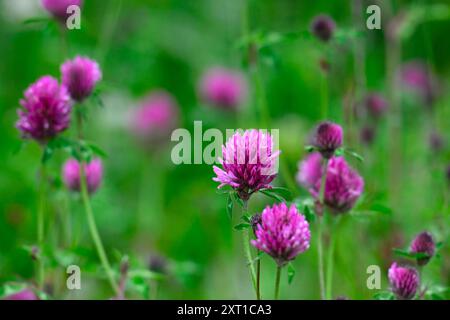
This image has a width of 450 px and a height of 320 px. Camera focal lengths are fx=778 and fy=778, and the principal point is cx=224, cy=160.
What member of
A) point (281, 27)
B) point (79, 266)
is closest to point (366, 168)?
point (79, 266)

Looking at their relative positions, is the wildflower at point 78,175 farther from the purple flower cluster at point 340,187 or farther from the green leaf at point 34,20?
the purple flower cluster at point 340,187

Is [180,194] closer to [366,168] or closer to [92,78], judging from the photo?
[366,168]

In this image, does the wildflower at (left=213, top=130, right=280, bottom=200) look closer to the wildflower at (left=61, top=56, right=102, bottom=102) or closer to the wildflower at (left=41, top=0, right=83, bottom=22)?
the wildflower at (left=61, top=56, right=102, bottom=102)

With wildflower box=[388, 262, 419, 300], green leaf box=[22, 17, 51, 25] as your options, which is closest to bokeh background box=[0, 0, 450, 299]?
green leaf box=[22, 17, 51, 25]

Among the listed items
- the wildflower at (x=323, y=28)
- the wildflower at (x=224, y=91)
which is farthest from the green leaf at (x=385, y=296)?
the wildflower at (x=224, y=91)

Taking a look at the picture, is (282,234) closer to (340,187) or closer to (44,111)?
(340,187)

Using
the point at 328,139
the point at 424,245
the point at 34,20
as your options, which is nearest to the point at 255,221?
the point at 328,139

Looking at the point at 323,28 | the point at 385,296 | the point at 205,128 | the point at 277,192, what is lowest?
the point at 385,296
